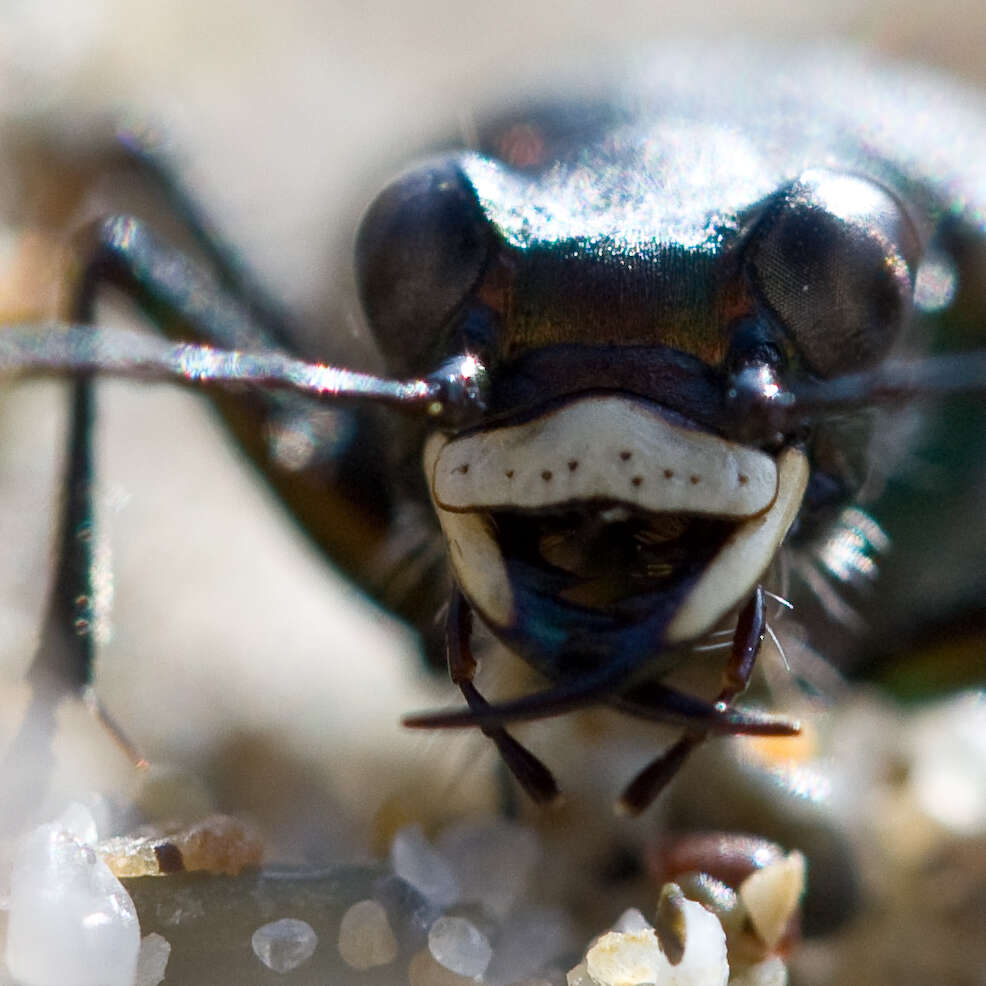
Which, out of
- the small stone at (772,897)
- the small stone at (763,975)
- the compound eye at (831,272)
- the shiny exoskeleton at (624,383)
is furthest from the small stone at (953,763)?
the compound eye at (831,272)

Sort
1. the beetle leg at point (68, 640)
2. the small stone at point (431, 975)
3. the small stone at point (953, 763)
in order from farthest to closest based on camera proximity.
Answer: the small stone at point (953, 763) < the beetle leg at point (68, 640) < the small stone at point (431, 975)

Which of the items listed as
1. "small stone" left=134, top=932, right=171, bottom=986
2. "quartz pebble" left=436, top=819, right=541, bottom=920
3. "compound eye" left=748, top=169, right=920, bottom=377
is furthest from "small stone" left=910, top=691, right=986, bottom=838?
"small stone" left=134, top=932, right=171, bottom=986

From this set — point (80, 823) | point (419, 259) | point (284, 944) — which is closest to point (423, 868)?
point (284, 944)

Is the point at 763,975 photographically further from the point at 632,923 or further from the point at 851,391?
the point at 851,391

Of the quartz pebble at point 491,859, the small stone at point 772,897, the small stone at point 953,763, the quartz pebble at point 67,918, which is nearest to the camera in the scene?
the quartz pebble at point 67,918

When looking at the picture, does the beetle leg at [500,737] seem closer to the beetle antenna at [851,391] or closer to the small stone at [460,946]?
the small stone at [460,946]

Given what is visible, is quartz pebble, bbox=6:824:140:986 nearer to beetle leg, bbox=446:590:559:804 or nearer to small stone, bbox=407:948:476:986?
small stone, bbox=407:948:476:986

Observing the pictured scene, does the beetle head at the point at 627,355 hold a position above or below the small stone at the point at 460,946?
above
